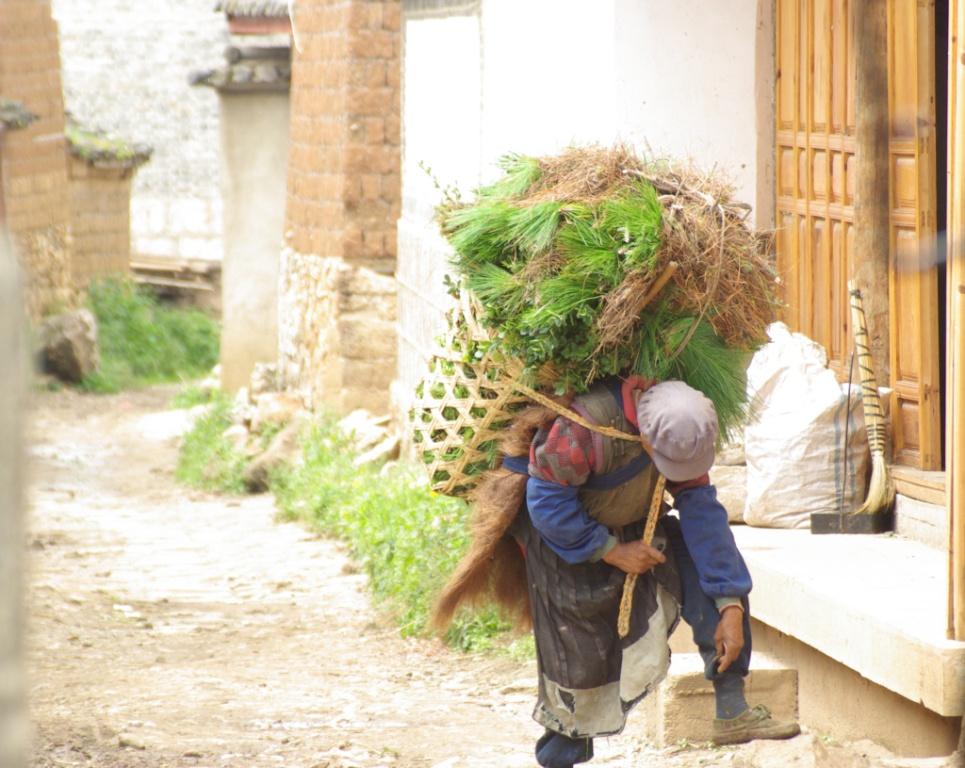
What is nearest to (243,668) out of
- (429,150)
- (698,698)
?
(698,698)

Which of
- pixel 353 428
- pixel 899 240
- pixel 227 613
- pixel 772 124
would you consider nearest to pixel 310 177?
pixel 353 428

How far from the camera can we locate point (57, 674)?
5.70 meters

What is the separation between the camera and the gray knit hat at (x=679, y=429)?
3217 millimetres

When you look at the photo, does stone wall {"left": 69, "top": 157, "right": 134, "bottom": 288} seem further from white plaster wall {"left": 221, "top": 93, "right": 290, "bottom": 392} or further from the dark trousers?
the dark trousers

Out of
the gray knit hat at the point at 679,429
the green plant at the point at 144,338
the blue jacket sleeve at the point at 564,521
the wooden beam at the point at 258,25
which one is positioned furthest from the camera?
the green plant at the point at 144,338

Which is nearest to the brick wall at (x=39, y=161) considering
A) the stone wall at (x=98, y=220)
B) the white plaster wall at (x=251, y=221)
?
the stone wall at (x=98, y=220)

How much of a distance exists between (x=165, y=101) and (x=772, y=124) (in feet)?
71.0

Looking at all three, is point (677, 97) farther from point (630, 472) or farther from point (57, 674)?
point (57, 674)

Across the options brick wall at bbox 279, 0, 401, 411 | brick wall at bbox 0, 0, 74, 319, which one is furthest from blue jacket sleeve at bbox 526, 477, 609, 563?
brick wall at bbox 0, 0, 74, 319

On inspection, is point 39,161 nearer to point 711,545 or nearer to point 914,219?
point 914,219

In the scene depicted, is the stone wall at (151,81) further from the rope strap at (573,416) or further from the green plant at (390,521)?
the rope strap at (573,416)

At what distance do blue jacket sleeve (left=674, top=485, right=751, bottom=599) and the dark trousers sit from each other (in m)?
0.07

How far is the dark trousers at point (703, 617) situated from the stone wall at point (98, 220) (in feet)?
51.2

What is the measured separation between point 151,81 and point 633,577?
2398 cm
